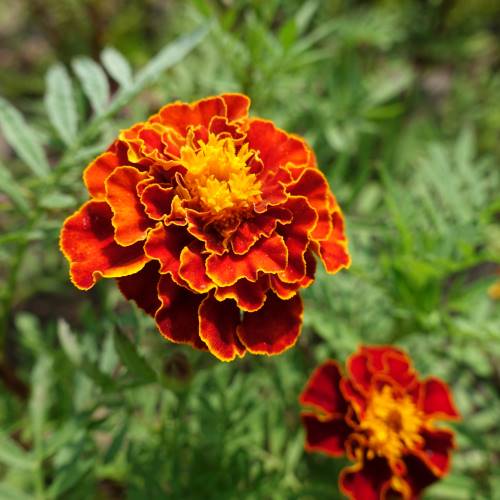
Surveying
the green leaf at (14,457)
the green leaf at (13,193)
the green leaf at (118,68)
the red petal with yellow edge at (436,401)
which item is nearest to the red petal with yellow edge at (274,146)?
the green leaf at (118,68)

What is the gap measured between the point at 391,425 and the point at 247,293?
57cm

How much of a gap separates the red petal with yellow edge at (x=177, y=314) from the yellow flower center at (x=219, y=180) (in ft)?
0.41

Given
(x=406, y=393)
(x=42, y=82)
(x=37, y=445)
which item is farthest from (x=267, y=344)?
(x=42, y=82)

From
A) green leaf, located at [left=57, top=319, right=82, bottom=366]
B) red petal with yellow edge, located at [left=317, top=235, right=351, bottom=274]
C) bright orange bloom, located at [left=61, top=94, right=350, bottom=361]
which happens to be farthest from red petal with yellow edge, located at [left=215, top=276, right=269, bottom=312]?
green leaf, located at [left=57, top=319, right=82, bottom=366]

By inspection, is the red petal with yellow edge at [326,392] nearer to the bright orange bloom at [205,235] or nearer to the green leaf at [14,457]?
the bright orange bloom at [205,235]

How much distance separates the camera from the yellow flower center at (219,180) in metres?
0.87

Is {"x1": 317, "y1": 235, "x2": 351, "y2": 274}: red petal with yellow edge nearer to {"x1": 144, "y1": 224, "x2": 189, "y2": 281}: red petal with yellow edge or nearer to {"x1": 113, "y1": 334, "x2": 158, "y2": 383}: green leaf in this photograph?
{"x1": 144, "y1": 224, "x2": 189, "y2": 281}: red petal with yellow edge

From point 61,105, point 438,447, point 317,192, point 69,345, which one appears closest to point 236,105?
point 317,192

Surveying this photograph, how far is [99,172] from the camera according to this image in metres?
0.91

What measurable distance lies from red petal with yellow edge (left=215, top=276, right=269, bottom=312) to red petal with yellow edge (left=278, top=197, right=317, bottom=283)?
0.03 m

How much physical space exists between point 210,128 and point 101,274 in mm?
300

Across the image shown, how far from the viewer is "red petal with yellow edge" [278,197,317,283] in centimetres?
86

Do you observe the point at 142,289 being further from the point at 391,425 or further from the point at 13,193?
the point at 391,425

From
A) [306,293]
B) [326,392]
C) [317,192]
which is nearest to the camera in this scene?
[317,192]
